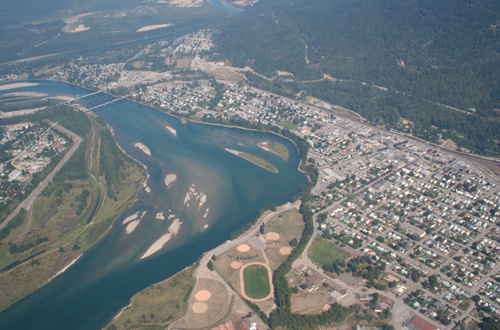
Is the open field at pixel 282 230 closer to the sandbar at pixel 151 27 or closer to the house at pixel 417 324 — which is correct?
the house at pixel 417 324

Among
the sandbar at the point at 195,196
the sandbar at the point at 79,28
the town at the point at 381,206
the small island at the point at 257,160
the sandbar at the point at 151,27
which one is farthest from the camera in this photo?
the sandbar at the point at 151,27

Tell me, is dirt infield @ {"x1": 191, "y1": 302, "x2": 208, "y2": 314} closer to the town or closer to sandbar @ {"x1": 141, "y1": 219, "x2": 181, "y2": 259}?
the town

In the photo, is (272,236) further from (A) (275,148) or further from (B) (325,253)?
(A) (275,148)

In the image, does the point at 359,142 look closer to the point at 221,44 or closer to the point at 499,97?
the point at 499,97

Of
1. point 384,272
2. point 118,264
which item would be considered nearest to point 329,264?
point 384,272

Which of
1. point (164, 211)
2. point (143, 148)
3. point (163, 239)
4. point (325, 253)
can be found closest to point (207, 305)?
point (163, 239)

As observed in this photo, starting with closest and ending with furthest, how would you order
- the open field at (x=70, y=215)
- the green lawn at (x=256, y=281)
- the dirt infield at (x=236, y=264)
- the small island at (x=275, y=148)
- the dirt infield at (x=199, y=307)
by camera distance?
the dirt infield at (x=199, y=307) < the green lawn at (x=256, y=281) < the dirt infield at (x=236, y=264) < the open field at (x=70, y=215) < the small island at (x=275, y=148)

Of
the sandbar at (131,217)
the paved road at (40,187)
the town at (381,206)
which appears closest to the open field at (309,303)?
the town at (381,206)
